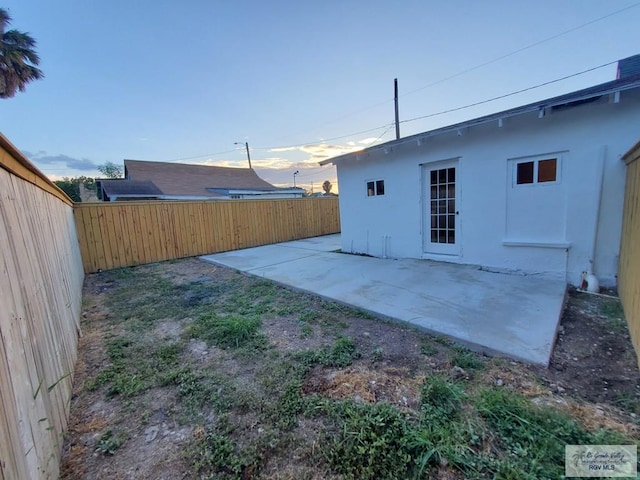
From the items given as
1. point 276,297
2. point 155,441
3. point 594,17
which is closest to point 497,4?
point 594,17

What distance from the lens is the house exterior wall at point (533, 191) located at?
12.6 feet

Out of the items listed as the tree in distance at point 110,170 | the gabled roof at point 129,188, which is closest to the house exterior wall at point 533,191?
the gabled roof at point 129,188

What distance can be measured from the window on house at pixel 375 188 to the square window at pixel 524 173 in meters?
2.79

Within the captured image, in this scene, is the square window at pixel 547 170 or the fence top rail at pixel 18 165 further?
the square window at pixel 547 170

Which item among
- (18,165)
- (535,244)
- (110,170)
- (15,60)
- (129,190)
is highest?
(110,170)

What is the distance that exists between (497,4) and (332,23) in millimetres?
3672

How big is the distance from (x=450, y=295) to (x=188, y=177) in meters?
18.5

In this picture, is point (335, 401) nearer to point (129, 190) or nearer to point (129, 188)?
point (129, 190)

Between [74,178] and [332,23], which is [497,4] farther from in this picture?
[74,178]

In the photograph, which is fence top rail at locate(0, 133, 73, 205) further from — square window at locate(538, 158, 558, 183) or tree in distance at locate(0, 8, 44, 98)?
tree in distance at locate(0, 8, 44, 98)

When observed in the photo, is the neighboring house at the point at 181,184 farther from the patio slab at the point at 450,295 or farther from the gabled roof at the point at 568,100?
the gabled roof at the point at 568,100

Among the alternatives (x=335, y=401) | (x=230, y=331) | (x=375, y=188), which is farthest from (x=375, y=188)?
(x=335, y=401)

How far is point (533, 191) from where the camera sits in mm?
4449

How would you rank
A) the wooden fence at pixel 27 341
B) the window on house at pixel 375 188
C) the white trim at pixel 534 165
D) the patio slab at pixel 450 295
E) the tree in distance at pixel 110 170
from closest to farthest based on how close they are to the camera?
the wooden fence at pixel 27 341 → the patio slab at pixel 450 295 → the white trim at pixel 534 165 → the window on house at pixel 375 188 → the tree in distance at pixel 110 170
